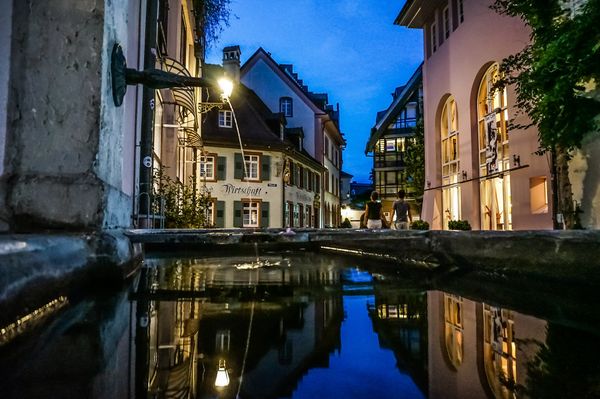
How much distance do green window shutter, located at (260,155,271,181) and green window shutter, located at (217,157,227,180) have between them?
2.51 metres

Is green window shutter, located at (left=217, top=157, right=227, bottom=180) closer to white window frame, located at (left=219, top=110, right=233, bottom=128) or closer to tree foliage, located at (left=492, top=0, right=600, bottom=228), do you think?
white window frame, located at (left=219, top=110, right=233, bottom=128)

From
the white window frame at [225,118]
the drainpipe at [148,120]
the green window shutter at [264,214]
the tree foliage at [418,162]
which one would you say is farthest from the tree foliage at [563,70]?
the white window frame at [225,118]

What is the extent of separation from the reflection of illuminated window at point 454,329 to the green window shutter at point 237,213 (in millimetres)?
25243

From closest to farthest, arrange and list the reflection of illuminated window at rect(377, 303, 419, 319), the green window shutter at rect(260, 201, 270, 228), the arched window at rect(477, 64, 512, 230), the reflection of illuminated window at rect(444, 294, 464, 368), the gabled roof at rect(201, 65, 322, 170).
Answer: the reflection of illuminated window at rect(444, 294, 464, 368)
the reflection of illuminated window at rect(377, 303, 419, 319)
the arched window at rect(477, 64, 512, 230)
the gabled roof at rect(201, 65, 322, 170)
the green window shutter at rect(260, 201, 270, 228)

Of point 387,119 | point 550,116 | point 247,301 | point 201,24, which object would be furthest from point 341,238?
point 387,119

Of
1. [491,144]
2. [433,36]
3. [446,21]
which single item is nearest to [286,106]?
[433,36]

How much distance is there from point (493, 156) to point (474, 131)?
1521 millimetres

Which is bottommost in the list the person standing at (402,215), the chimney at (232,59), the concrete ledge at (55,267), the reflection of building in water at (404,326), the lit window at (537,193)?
the reflection of building in water at (404,326)

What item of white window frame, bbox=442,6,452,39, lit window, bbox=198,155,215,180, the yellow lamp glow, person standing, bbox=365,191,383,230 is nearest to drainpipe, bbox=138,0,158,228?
the yellow lamp glow

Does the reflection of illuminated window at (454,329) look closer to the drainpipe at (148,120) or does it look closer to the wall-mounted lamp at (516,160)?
the drainpipe at (148,120)

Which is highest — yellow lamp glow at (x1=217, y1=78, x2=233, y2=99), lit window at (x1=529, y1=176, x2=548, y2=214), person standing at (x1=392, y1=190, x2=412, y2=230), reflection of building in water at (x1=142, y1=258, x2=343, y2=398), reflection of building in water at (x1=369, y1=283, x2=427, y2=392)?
yellow lamp glow at (x1=217, y1=78, x2=233, y2=99)

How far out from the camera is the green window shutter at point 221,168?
27125 mm

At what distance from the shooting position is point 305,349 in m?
1.67

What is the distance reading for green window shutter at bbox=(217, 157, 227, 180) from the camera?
89.0 ft
